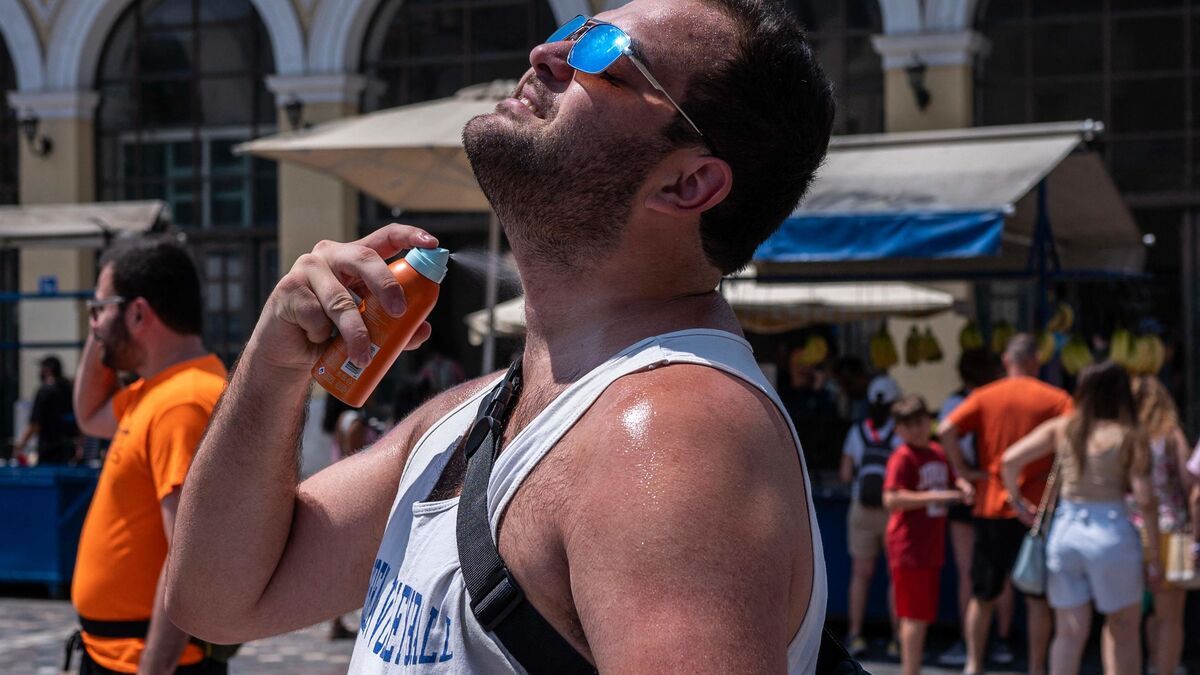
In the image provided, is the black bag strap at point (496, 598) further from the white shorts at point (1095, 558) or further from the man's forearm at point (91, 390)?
the white shorts at point (1095, 558)

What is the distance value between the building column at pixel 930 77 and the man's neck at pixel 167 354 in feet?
32.2

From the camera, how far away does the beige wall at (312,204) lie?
14.5 meters

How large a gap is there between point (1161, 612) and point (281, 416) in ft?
21.0

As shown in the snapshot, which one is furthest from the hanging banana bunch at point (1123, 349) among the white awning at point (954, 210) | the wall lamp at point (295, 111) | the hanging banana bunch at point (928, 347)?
the wall lamp at point (295, 111)

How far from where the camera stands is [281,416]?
1703mm

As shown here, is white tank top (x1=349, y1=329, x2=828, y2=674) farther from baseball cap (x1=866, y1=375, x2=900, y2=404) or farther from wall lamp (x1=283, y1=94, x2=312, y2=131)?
wall lamp (x1=283, y1=94, x2=312, y2=131)

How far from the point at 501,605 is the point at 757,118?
0.54 m

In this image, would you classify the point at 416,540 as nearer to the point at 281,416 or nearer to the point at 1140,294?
the point at 281,416

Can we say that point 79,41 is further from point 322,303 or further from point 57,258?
point 322,303

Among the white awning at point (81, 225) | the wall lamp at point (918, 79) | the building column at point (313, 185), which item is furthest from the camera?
the building column at point (313, 185)

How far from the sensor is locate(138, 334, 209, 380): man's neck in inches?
156

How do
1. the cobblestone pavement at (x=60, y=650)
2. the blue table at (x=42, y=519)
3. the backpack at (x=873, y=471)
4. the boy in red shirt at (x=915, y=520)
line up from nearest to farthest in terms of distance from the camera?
the boy in red shirt at (x=915, y=520)
the cobblestone pavement at (x=60, y=650)
the backpack at (x=873, y=471)
the blue table at (x=42, y=519)

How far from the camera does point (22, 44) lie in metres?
15.4

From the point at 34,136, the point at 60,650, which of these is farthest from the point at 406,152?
the point at 34,136
